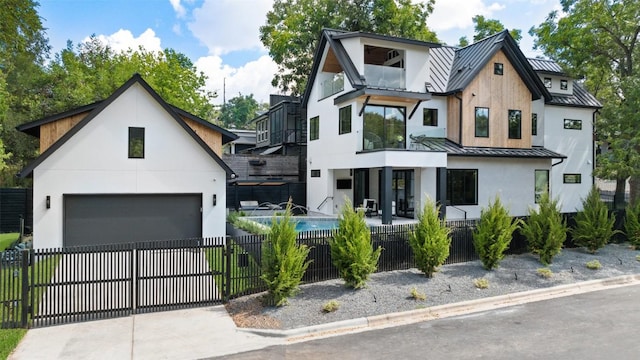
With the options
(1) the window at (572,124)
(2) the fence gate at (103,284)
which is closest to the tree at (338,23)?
(1) the window at (572,124)

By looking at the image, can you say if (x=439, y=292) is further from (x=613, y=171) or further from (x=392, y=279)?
(x=613, y=171)

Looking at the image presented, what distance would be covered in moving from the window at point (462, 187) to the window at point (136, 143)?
14.3 meters

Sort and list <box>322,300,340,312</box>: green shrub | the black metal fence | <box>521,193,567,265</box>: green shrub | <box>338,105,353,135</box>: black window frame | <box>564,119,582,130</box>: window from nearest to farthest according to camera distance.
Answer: the black metal fence < <box>322,300,340,312</box>: green shrub < <box>521,193,567,265</box>: green shrub < <box>338,105,353,135</box>: black window frame < <box>564,119,582,130</box>: window

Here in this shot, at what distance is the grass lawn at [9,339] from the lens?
650cm

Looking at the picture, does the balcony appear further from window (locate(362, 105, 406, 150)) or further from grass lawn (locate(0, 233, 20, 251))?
grass lawn (locate(0, 233, 20, 251))

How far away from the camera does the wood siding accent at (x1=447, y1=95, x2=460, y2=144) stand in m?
21.1

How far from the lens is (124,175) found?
46.6 ft

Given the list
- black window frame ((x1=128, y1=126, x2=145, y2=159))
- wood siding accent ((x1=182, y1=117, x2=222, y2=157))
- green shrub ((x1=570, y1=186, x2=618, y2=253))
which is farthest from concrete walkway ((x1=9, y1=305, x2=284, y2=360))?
green shrub ((x1=570, y1=186, x2=618, y2=253))

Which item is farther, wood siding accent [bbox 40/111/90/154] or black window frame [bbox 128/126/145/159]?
black window frame [bbox 128/126/145/159]

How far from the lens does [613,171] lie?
18.1 m

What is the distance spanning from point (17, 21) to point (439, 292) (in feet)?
49.9

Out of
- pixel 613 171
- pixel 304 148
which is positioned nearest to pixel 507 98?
pixel 613 171

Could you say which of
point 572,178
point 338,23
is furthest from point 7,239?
point 572,178

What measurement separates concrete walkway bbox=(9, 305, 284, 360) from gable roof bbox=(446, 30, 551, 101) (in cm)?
1744
